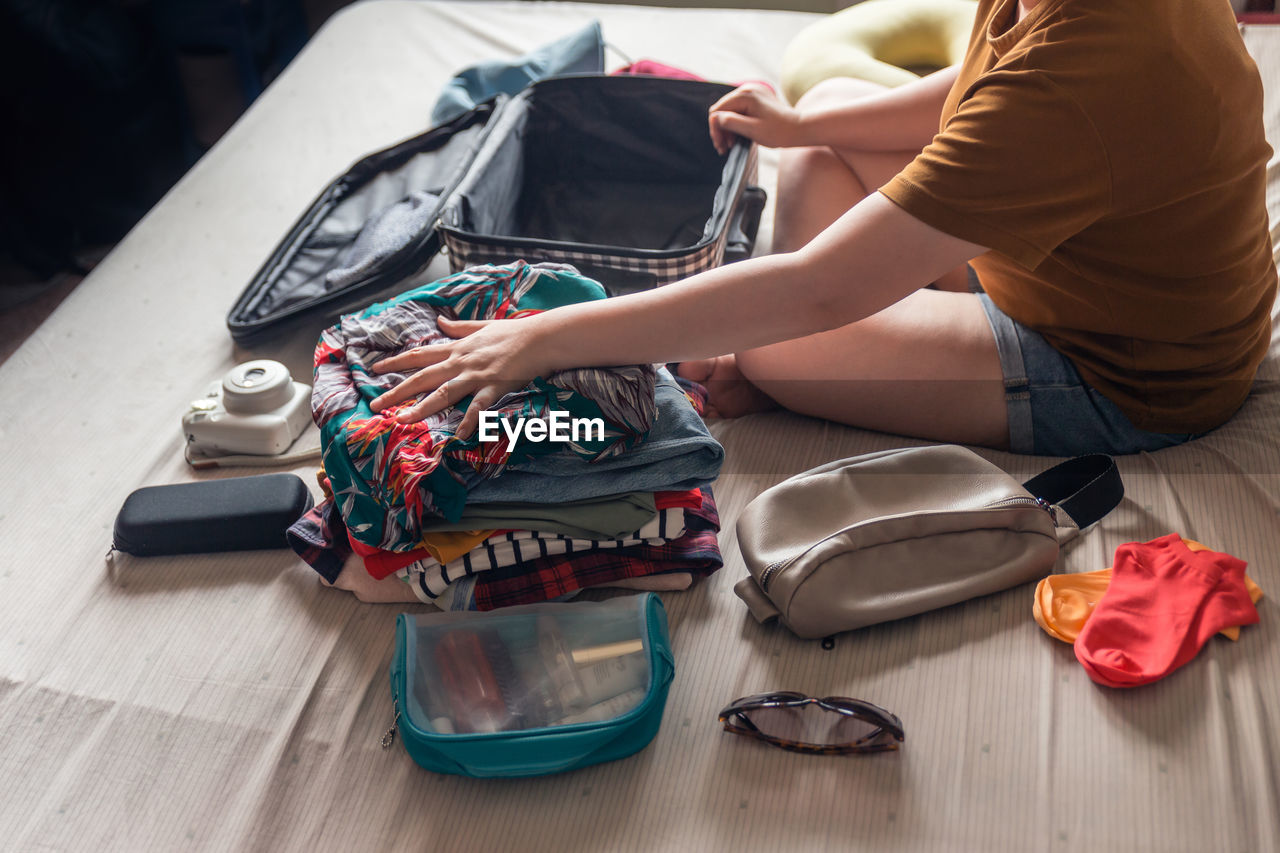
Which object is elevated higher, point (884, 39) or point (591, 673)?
point (884, 39)

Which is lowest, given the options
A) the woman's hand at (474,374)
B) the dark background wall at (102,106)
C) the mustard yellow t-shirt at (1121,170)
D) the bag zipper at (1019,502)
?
the dark background wall at (102,106)

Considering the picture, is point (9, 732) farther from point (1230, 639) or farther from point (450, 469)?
point (1230, 639)

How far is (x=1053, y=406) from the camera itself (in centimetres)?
98

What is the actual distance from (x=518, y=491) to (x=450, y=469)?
2.6 inches

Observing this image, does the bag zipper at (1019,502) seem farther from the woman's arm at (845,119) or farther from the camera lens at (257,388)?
the camera lens at (257,388)

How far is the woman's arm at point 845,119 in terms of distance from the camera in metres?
1.16

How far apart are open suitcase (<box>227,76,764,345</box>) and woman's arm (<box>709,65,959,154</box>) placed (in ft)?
0.14

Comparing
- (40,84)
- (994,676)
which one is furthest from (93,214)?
(994,676)

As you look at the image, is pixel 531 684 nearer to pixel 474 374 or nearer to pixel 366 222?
pixel 474 374

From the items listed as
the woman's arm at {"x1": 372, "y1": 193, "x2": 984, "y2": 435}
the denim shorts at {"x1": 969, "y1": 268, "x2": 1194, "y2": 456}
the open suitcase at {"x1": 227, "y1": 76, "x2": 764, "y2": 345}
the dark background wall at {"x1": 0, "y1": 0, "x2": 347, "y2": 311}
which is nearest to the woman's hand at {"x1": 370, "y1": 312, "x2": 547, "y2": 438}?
the woman's arm at {"x1": 372, "y1": 193, "x2": 984, "y2": 435}

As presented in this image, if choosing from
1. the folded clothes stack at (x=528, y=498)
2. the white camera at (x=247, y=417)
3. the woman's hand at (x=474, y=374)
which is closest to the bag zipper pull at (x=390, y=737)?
the folded clothes stack at (x=528, y=498)

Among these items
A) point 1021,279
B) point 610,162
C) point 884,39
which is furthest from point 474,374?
point 884,39

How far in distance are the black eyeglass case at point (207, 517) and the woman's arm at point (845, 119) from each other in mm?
738

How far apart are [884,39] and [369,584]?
3.94 feet
